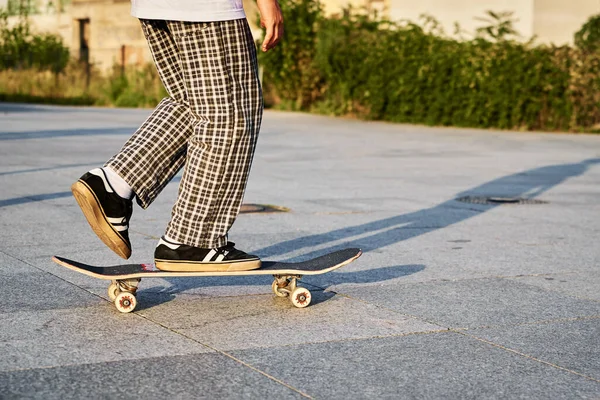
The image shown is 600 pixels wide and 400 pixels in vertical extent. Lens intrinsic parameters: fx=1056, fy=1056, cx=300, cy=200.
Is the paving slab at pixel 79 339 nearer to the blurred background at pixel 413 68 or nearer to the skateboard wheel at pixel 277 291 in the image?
the skateboard wheel at pixel 277 291

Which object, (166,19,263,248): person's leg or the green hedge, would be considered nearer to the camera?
(166,19,263,248): person's leg

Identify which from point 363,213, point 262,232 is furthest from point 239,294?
point 363,213

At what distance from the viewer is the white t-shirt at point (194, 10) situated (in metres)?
4.24

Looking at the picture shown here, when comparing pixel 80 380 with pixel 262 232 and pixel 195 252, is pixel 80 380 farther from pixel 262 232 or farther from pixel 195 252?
pixel 262 232

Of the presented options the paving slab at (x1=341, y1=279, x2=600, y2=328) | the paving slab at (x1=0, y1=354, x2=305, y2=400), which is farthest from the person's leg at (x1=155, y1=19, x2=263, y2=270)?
the paving slab at (x1=0, y1=354, x2=305, y2=400)

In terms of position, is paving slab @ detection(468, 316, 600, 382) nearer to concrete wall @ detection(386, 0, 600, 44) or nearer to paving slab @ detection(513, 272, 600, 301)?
paving slab @ detection(513, 272, 600, 301)

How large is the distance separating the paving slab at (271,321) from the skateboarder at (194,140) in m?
0.20

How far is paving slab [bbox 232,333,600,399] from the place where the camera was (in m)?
3.28

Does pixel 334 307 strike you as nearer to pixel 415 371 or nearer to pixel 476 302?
pixel 476 302

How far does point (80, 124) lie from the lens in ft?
65.0

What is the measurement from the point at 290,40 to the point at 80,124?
911cm

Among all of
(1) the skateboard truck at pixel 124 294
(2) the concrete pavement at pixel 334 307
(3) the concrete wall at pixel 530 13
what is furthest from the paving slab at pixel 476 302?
(3) the concrete wall at pixel 530 13

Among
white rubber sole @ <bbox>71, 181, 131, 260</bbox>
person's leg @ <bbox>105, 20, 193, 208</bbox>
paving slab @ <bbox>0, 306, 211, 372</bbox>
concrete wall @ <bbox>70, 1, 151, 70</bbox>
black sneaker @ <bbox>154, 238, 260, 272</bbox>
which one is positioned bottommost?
paving slab @ <bbox>0, 306, 211, 372</bbox>

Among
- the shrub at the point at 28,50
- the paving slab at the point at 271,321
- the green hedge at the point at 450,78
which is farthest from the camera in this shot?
the shrub at the point at 28,50
